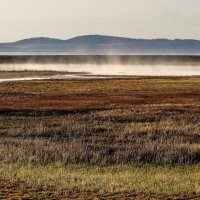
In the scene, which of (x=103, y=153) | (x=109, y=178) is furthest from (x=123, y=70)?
(x=109, y=178)

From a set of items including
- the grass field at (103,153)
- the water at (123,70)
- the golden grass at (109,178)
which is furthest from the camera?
the water at (123,70)

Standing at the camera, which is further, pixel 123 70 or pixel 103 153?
pixel 123 70

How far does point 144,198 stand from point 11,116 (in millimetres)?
22296

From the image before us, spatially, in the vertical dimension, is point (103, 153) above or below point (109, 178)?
below

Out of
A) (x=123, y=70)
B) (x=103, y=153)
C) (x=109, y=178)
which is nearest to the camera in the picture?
(x=109, y=178)

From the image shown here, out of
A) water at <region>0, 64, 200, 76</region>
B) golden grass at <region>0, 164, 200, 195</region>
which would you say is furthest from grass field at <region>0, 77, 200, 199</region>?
water at <region>0, 64, 200, 76</region>

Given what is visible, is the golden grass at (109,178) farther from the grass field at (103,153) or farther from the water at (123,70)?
the water at (123,70)

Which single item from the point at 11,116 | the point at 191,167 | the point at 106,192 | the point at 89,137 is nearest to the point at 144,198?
the point at 106,192

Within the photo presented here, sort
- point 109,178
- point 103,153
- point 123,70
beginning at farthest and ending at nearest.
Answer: point 123,70 → point 103,153 → point 109,178

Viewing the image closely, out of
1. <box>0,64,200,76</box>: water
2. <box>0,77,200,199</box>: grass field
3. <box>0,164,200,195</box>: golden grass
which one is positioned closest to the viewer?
<box>0,164,200,195</box>: golden grass

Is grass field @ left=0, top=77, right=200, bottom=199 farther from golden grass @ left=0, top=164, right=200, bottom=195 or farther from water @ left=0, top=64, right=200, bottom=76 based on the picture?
water @ left=0, top=64, right=200, bottom=76

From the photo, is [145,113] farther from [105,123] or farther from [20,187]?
[20,187]

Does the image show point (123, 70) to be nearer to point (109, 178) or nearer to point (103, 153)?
point (103, 153)

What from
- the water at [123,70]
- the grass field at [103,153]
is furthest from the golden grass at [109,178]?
the water at [123,70]
